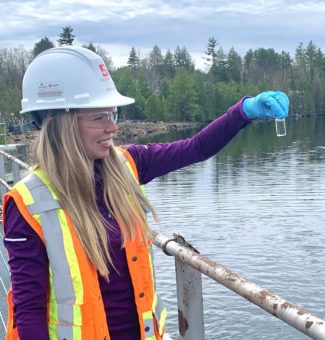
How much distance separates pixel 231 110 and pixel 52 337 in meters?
1.03

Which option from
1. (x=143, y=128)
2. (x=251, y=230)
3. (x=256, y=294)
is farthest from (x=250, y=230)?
(x=143, y=128)

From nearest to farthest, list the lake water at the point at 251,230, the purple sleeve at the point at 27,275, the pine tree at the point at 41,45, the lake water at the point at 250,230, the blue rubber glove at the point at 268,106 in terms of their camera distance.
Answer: the purple sleeve at the point at 27,275 < the blue rubber glove at the point at 268,106 < the lake water at the point at 250,230 < the lake water at the point at 251,230 < the pine tree at the point at 41,45

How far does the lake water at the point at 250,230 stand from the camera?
1881cm

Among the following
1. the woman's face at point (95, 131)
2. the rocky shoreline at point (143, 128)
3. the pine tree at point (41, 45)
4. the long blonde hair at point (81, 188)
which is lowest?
the rocky shoreline at point (143, 128)

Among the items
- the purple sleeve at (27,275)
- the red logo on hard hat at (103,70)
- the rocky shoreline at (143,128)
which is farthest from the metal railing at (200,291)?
the rocky shoreline at (143,128)

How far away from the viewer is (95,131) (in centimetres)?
184

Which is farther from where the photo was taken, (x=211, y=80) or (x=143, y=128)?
(x=211, y=80)

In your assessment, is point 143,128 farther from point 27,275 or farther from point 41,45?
point 27,275

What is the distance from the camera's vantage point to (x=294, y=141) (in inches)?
2694

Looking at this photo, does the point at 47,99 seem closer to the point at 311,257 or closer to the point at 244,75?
the point at 311,257

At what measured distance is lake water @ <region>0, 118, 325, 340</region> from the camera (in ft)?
61.7

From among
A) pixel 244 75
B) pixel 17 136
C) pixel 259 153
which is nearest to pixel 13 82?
pixel 17 136

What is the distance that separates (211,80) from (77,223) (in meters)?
117

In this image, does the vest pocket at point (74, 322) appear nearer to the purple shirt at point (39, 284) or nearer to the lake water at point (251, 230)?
the purple shirt at point (39, 284)
